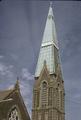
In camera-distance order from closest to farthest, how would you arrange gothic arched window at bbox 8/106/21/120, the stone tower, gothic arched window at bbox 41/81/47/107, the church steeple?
gothic arched window at bbox 8/106/21/120 < the stone tower < gothic arched window at bbox 41/81/47/107 < the church steeple

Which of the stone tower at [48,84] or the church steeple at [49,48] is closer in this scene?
the stone tower at [48,84]

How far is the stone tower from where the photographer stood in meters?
41.7

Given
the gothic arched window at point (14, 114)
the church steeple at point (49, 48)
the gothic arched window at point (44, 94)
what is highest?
the church steeple at point (49, 48)

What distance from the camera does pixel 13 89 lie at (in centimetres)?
3050

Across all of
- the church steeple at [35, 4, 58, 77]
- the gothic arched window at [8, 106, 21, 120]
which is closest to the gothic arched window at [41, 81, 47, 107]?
the church steeple at [35, 4, 58, 77]

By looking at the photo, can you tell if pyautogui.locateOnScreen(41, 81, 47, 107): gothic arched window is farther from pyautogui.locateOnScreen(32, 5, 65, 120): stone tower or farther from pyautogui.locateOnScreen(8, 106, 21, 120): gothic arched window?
pyautogui.locateOnScreen(8, 106, 21, 120): gothic arched window

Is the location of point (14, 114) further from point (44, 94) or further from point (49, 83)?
point (49, 83)

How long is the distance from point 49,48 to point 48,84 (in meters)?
6.21

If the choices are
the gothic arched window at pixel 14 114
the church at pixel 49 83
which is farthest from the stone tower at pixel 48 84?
the gothic arched window at pixel 14 114

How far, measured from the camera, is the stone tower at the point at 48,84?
41.7 meters

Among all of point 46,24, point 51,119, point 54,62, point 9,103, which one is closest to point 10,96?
point 9,103

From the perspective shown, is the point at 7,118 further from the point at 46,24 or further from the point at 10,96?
the point at 46,24

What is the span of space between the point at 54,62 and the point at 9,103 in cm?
1648

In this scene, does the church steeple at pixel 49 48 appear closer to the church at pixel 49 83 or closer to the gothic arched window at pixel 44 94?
the church at pixel 49 83
